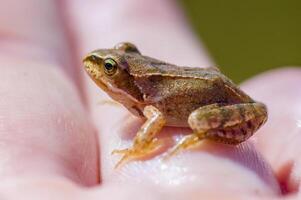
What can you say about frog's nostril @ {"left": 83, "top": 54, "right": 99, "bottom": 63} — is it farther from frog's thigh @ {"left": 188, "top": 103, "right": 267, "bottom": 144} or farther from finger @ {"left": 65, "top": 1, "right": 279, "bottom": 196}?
frog's thigh @ {"left": 188, "top": 103, "right": 267, "bottom": 144}

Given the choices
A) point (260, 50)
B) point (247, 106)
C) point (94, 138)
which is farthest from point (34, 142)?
point (260, 50)

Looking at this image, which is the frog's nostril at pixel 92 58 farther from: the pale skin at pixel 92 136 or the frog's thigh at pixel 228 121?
the frog's thigh at pixel 228 121

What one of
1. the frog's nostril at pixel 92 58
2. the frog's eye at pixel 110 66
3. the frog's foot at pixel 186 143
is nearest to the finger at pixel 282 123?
the frog's foot at pixel 186 143

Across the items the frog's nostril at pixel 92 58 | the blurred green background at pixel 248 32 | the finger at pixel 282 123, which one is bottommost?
the blurred green background at pixel 248 32

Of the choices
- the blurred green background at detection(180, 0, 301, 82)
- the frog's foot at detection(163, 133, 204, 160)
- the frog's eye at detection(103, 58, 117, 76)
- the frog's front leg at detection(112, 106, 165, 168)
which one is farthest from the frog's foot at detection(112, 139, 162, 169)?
the blurred green background at detection(180, 0, 301, 82)

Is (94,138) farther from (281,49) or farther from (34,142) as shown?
(281,49)

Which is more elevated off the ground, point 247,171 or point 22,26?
point 22,26
